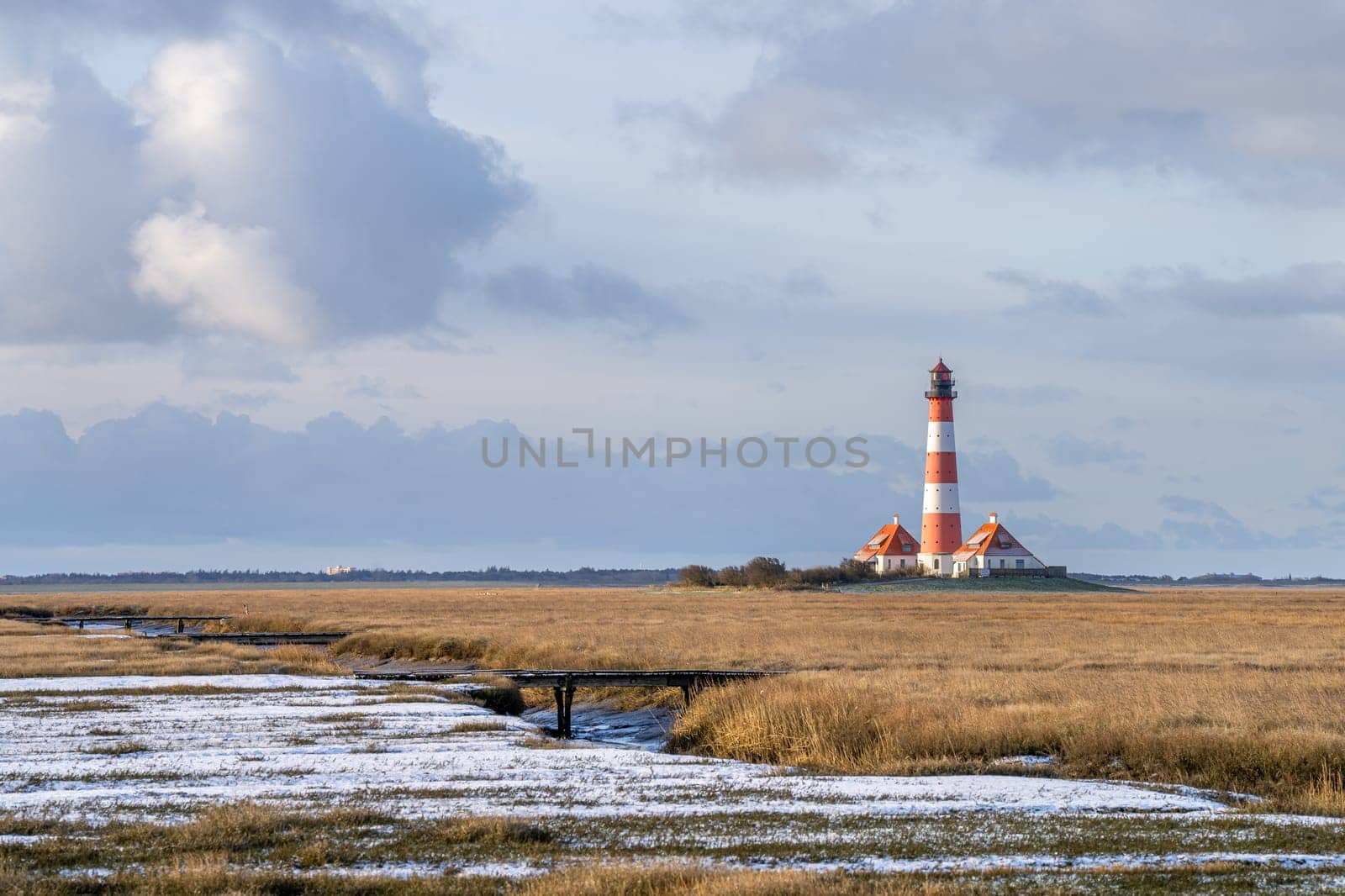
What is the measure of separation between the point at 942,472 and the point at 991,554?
16.9 metres

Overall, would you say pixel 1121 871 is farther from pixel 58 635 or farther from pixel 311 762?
pixel 58 635

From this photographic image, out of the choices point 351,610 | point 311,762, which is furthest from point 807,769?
point 351,610

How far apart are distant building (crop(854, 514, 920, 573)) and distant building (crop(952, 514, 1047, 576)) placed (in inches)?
239

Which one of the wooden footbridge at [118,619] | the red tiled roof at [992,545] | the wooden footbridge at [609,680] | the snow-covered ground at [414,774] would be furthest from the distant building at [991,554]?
the snow-covered ground at [414,774]

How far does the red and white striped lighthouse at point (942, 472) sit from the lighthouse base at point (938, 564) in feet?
4.45

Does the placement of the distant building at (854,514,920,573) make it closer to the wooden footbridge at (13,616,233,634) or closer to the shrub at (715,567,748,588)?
the shrub at (715,567,748,588)

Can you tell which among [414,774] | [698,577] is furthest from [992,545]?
[414,774]

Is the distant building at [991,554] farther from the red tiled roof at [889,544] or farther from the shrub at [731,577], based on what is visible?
the shrub at [731,577]

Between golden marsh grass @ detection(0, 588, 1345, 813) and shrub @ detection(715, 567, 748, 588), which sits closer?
golden marsh grass @ detection(0, 588, 1345, 813)

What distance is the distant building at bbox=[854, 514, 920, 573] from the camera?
12838 cm

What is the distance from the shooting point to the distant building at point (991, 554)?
11600 cm

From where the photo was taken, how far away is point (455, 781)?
18031 millimetres

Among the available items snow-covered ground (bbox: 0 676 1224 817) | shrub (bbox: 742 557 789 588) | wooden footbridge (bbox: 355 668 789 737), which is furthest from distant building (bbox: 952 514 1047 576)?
snow-covered ground (bbox: 0 676 1224 817)

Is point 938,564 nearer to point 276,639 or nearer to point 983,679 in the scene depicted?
point 276,639
